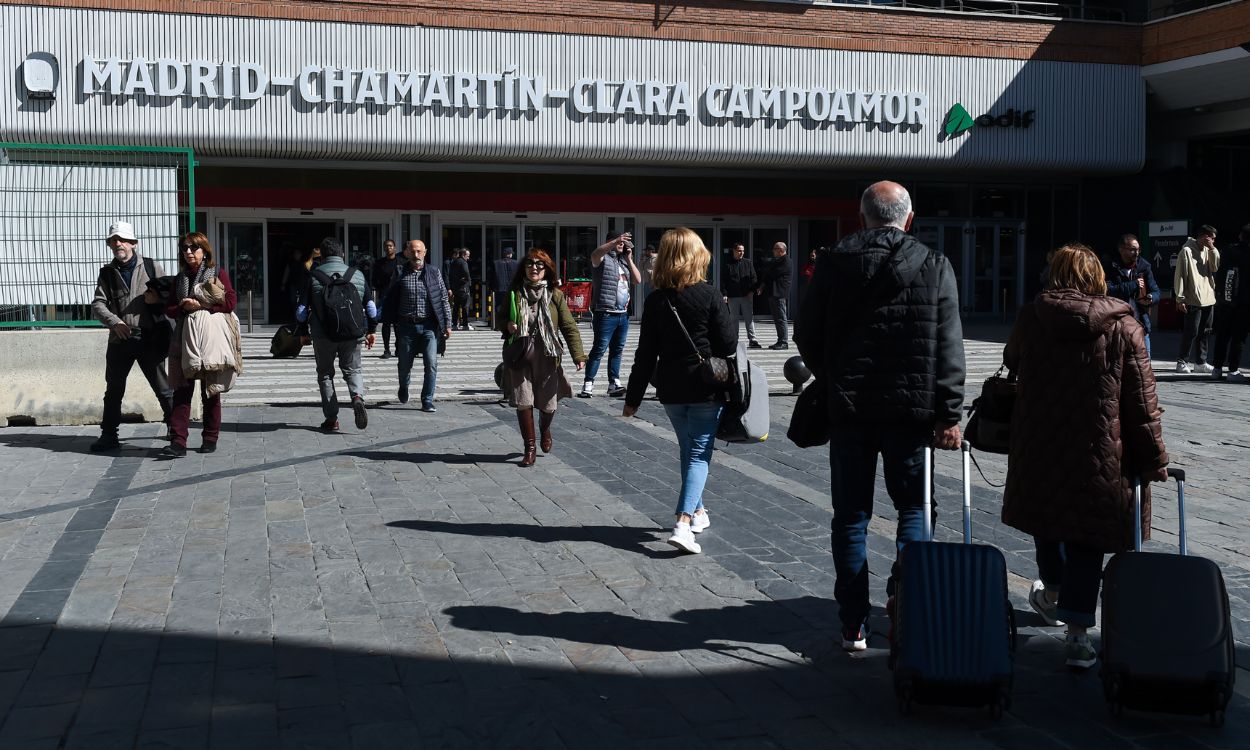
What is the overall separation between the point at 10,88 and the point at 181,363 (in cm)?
1485

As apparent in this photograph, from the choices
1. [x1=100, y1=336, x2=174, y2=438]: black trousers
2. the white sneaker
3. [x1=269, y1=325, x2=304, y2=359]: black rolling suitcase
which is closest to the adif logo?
[x1=269, y1=325, x2=304, y2=359]: black rolling suitcase

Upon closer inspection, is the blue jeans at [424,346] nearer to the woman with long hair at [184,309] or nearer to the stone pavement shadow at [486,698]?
the woman with long hair at [184,309]

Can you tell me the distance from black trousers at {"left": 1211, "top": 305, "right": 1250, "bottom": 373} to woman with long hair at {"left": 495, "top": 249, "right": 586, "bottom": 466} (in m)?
8.89

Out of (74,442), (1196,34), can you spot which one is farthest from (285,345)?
(1196,34)

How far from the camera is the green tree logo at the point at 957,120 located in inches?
1033

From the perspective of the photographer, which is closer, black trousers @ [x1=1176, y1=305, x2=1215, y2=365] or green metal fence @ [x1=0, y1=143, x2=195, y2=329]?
green metal fence @ [x1=0, y1=143, x2=195, y2=329]

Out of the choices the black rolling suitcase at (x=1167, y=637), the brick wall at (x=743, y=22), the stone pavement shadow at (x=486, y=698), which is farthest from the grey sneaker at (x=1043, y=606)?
the brick wall at (x=743, y=22)

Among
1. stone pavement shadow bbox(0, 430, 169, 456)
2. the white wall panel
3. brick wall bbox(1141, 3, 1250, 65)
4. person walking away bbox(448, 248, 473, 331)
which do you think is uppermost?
brick wall bbox(1141, 3, 1250, 65)

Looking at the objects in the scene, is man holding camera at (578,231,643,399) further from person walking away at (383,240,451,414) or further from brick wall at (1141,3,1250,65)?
brick wall at (1141,3,1250,65)

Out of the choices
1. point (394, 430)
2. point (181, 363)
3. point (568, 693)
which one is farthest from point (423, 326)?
point (568, 693)

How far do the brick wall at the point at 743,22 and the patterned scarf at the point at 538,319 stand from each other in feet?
51.2

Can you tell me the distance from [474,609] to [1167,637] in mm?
2640

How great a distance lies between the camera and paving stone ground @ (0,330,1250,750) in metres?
3.97

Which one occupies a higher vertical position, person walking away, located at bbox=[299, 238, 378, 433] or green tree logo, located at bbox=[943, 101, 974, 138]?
green tree logo, located at bbox=[943, 101, 974, 138]
